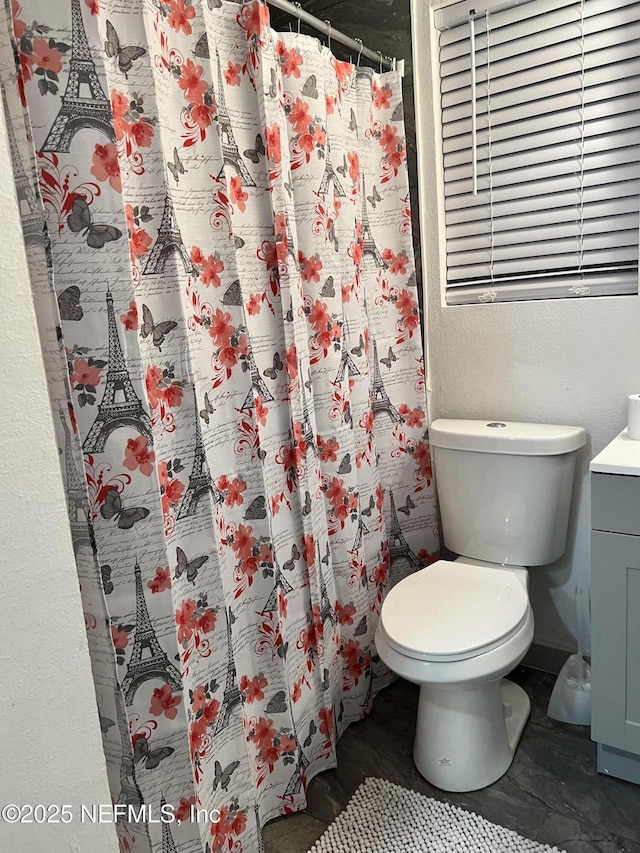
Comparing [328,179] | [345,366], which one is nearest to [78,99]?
[328,179]

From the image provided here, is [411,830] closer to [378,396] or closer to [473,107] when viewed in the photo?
[378,396]

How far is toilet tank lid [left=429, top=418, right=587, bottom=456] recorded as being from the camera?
1716mm

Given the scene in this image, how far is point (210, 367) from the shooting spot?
1.31 metres

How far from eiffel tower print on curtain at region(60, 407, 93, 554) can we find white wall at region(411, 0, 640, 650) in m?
1.34

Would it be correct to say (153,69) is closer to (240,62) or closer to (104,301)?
(240,62)

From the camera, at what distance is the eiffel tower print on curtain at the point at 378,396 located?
1939mm

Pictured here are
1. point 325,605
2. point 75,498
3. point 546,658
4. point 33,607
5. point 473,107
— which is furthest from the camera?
point 546,658

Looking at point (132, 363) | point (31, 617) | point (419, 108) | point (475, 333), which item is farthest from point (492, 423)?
point (31, 617)

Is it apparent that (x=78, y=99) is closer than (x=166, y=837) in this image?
Yes

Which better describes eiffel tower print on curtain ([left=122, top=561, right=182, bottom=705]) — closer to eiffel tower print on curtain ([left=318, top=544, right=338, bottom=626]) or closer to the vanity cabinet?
eiffel tower print on curtain ([left=318, top=544, right=338, bottom=626])

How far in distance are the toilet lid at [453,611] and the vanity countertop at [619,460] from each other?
1.34ft

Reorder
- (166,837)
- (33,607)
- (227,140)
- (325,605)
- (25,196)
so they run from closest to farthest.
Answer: (33,607) < (25,196) < (166,837) < (227,140) < (325,605)

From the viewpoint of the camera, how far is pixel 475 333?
1999mm

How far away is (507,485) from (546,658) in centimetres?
67
